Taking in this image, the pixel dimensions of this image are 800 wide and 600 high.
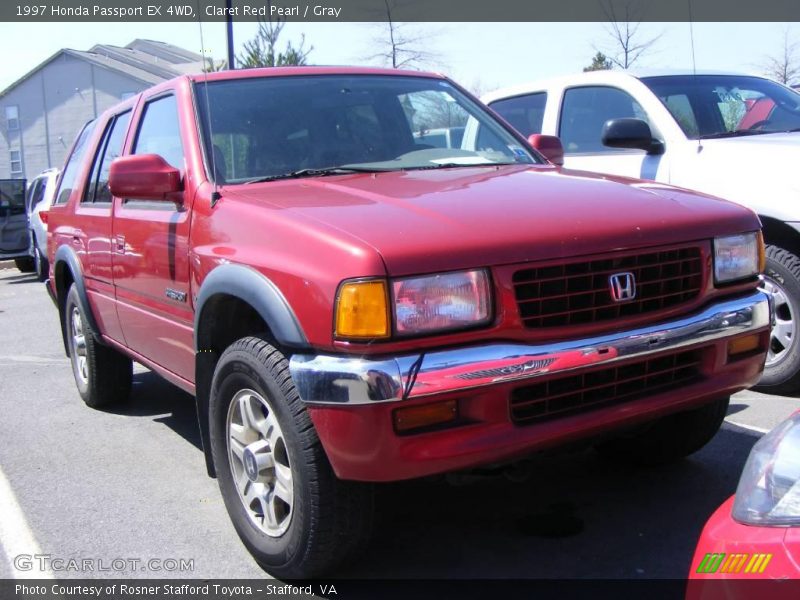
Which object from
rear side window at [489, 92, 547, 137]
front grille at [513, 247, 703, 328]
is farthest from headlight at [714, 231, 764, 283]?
rear side window at [489, 92, 547, 137]

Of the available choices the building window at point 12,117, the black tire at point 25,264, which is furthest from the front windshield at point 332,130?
the building window at point 12,117

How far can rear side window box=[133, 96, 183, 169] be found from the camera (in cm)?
388

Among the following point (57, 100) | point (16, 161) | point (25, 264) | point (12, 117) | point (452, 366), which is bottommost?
point (25, 264)

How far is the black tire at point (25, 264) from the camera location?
1705 cm

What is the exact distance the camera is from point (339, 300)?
8.14 feet

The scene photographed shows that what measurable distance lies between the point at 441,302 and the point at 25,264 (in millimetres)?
16747

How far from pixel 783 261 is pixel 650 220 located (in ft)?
7.83

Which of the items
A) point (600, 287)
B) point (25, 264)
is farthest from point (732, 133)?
point (25, 264)

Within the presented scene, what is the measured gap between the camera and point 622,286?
2.75 metres

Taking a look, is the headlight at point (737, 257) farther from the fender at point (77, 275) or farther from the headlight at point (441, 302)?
the fender at point (77, 275)

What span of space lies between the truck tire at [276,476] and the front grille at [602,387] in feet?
1.95

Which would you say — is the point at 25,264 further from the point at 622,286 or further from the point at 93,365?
the point at 622,286

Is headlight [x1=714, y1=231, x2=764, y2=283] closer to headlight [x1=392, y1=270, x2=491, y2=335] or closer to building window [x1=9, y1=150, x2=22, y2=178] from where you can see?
headlight [x1=392, y1=270, x2=491, y2=335]

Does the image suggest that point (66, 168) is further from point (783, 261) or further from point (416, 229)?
point (783, 261)
